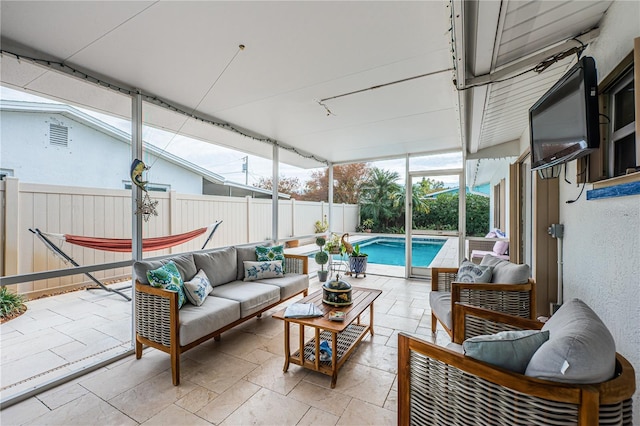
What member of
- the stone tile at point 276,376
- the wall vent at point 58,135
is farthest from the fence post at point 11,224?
the stone tile at point 276,376

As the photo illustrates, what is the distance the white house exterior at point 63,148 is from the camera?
247cm

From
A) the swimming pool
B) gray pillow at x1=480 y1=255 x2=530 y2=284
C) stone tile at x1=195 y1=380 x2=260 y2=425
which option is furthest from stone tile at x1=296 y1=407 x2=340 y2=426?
the swimming pool

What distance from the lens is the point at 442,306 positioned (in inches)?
97.6

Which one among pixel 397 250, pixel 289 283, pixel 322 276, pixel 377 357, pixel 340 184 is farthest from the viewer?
pixel 397 250

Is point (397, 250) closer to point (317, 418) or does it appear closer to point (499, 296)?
point (499, 296)

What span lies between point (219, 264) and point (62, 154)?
193cm

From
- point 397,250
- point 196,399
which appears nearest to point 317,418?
point 196,399

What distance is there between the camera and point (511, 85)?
2.37 m

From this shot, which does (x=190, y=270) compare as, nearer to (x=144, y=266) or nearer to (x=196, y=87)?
(x=144, y=266)

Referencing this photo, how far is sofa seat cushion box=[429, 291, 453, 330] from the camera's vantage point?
2332 mm

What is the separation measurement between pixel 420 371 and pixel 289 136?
3.82 meters

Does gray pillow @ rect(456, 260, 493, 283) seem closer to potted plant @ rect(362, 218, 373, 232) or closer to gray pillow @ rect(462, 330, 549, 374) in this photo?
gray pillow @ rect(462, 330, 549, 374)

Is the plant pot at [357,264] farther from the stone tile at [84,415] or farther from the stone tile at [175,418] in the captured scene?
the stone tile at [84,415]

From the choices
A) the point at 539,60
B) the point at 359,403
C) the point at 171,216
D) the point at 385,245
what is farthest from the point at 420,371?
the point at 385,245
